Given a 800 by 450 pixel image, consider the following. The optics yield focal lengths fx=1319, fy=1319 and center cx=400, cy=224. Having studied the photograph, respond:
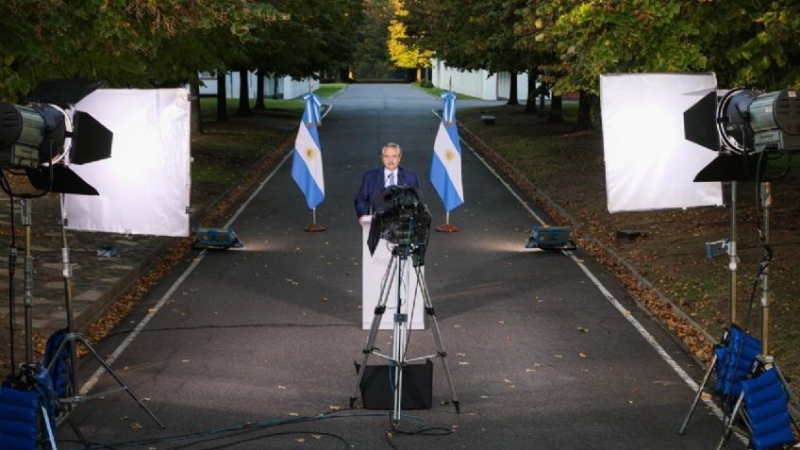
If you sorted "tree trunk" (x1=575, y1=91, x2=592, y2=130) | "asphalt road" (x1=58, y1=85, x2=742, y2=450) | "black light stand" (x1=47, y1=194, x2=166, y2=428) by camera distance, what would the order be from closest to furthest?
"black light stand" (x1=47, y1=194, x2=166, y2=428) < "asphalt road" (x1=58, y1=85, x2=742, y2=450) < "tree trunk" (x1=575, y1=91, x2=592, y2=130)

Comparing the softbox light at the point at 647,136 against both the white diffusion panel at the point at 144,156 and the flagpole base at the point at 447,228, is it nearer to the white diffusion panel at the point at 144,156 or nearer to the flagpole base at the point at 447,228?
the white diffusion panel at the point at 144,156

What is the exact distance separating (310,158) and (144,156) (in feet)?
46.9

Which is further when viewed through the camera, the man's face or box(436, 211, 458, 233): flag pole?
box(436, 211, 458, 233): flag pole

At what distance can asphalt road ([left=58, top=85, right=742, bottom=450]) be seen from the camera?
10.9 metres

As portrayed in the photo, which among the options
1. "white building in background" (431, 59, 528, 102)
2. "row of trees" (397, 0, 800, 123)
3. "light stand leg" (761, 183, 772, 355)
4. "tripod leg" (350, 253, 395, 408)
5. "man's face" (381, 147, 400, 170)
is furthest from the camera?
"white building in background" (431, 59, 528, 102)

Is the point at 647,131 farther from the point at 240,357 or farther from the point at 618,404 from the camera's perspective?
the point at 240,357

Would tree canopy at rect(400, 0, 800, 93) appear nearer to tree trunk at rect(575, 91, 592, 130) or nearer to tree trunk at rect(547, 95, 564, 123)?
tree trunk at rect(575, 91, 592, 130)

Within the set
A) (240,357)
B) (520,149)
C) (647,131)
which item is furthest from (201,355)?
(520,149)

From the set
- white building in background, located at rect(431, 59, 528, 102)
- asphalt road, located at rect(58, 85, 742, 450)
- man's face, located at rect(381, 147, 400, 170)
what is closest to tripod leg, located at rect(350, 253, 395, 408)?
asphalt road, located at rect(58, 85, 742, 450)

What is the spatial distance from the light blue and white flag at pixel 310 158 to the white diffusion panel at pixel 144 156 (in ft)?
45.2

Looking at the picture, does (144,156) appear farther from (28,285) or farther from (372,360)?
(372,360)

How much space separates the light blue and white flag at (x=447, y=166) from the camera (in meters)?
24.7

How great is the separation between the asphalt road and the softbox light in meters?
2.03

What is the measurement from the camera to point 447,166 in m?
25.0
